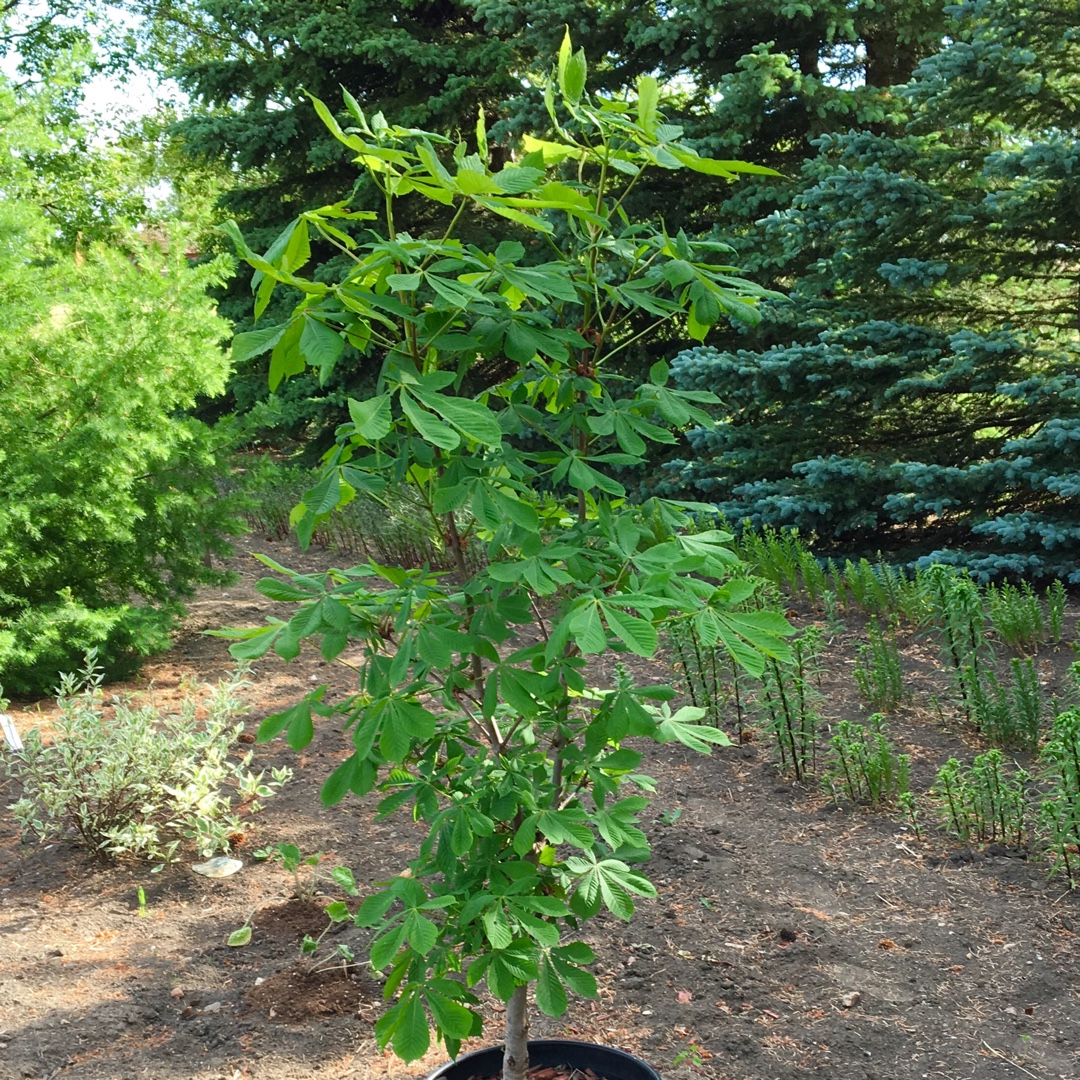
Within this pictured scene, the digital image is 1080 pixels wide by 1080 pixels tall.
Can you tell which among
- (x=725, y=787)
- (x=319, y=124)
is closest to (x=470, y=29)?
(x=319, y=124)

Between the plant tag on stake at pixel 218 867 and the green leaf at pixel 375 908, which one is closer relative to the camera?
the green leaf at pixel 375 908

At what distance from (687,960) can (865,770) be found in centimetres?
112

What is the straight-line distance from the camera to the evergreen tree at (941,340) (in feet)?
17.8

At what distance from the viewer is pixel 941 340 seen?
20.1ft

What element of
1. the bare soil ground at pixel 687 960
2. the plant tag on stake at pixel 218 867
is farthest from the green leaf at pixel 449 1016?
the plant tag on stake at pixel 218 867

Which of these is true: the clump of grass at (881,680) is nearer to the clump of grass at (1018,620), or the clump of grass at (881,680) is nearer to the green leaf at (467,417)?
the clump of grass at (1018,620)

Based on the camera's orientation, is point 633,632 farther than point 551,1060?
No

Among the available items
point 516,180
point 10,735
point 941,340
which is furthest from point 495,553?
point 941,340

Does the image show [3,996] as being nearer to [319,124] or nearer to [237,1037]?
[237,1037]

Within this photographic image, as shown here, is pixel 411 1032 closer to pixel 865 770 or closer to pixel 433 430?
pixel 433 430

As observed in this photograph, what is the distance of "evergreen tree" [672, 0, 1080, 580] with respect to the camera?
17.8 ft

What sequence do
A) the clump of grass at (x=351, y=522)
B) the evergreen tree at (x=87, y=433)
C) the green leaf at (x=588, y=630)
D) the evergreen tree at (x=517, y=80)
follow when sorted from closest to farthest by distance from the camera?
the green leaf at (x=588, y=630), the evergreen tree at (x=87, y=433), the clump of grass at (x=351, y=522), the evergreen tree at (x=517, y=80)

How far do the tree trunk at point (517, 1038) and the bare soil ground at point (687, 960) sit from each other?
48 cm

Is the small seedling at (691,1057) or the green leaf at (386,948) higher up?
the green leaf at (386,948)
